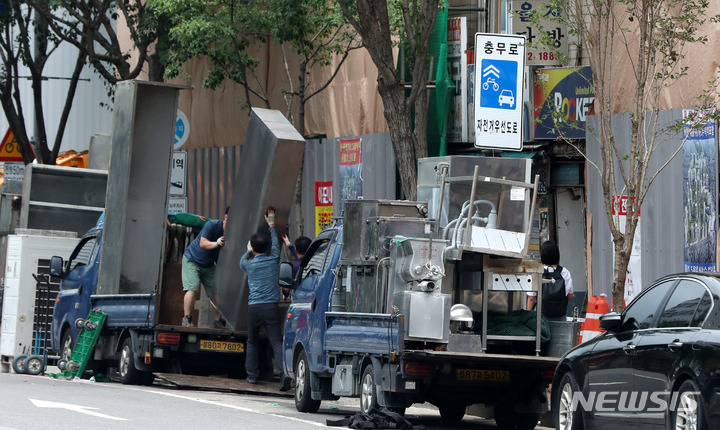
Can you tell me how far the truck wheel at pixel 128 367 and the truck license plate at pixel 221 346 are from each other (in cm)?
106

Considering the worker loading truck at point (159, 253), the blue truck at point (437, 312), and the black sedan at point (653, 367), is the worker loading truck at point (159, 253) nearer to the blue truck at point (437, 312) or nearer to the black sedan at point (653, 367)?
the blue truck at point (437, 312)

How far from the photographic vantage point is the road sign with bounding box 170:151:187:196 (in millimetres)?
21873

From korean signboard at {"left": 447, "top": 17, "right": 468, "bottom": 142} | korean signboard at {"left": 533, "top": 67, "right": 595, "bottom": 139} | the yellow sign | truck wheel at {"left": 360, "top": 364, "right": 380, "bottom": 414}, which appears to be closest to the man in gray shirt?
truck wheel at {"left": 360, "top": 364, "right": 380, "bottom": 414}

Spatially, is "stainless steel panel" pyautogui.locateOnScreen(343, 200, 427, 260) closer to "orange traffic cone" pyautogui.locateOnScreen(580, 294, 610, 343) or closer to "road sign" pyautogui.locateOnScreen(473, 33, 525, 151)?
Result: "orange traffic cone" pyautogui.locateOnScreen(580, 294, 610, 343)

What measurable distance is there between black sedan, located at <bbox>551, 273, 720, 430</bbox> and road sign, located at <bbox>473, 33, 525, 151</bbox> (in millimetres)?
5961

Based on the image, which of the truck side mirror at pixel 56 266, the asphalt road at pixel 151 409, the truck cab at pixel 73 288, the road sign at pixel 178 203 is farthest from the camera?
the road sign at pixel 178 203

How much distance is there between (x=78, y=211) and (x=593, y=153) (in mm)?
9126

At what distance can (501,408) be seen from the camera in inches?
500

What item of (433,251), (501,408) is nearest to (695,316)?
(433,251)

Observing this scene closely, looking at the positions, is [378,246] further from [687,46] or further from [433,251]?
[687,46]

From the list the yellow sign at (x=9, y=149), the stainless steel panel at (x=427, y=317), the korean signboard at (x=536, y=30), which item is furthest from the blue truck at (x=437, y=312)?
the yellow sign at (x=9, y=149)

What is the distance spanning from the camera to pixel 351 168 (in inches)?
920

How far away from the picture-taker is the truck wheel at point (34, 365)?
18.5 meters

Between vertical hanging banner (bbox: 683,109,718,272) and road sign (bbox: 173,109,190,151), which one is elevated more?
road sign (bbox: 173,109,190,151)
